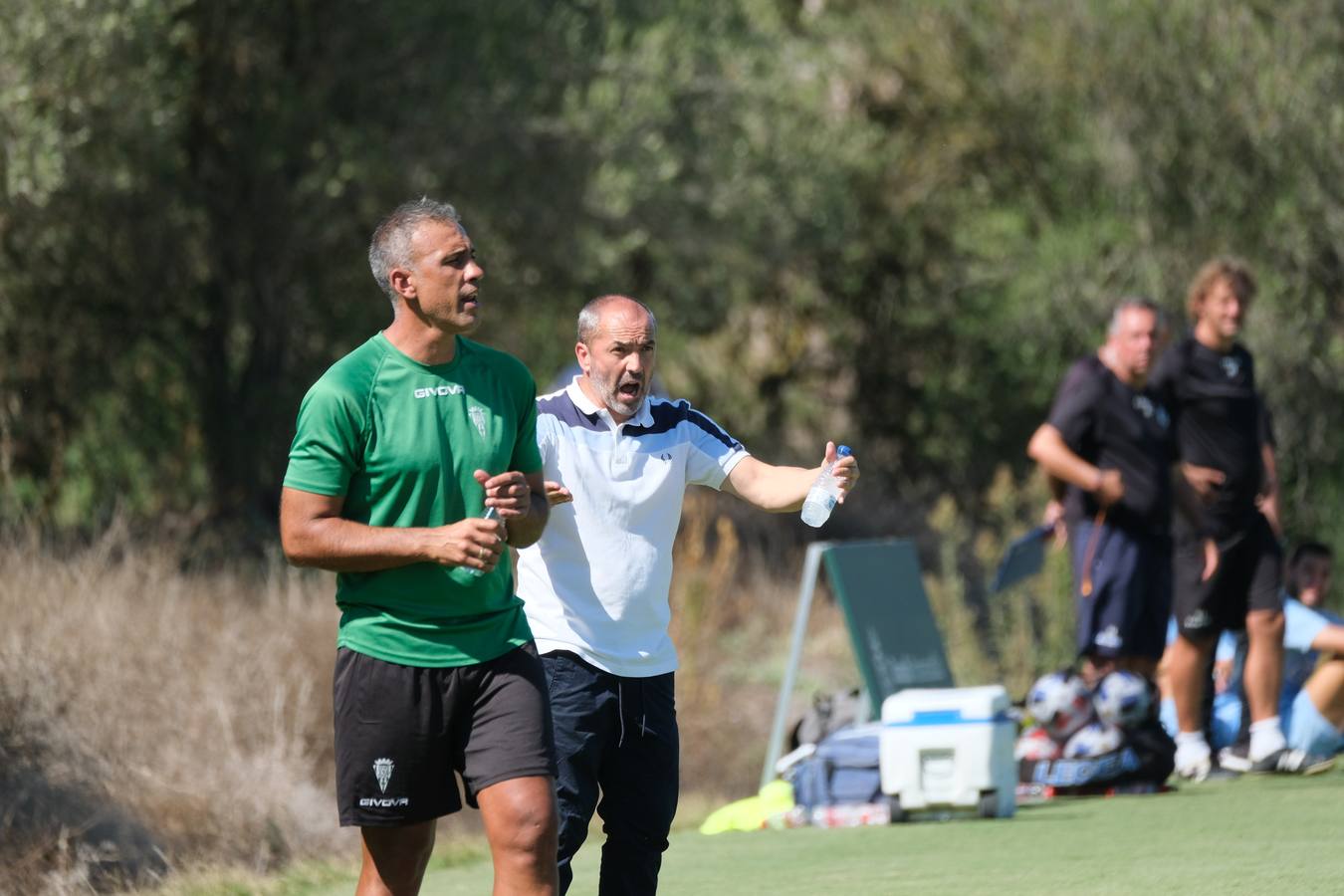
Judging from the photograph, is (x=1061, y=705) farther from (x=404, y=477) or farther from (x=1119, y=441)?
→ (x=404, y=477)

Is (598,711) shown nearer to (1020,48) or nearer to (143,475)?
(143,475)

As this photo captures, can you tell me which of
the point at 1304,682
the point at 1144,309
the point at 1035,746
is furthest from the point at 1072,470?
the point at 1304,682

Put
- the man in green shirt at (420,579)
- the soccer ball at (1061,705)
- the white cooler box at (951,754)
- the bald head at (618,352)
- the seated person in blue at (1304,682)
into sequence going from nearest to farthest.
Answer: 1. the man in green shirt at (420,579)
2. the bald head at (618,352)
3. the white cooler box at (951,754)
4. the soccer ball at (1061,705)
5. the seated person in blue at (1304,682)

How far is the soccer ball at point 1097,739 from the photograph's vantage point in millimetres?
9023

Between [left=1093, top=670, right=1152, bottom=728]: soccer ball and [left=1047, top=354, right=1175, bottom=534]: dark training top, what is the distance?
0.69 meters

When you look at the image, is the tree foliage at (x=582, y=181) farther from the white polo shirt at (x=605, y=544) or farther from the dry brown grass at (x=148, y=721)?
the white polo shirt at (x=605, y=544)

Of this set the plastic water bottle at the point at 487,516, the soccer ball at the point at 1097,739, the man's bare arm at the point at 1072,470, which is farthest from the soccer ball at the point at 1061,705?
the plastic water bottle at the point at 487,516

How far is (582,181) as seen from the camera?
1814 cm

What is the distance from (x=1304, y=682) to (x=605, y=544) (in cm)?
618

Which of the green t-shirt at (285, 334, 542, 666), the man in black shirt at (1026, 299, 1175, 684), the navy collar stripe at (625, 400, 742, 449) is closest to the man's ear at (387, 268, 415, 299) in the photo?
the green t-shirt at (285, 334, 542, 666)

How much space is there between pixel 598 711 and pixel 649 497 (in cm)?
58

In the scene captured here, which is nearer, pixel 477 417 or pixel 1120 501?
pixel 477 417

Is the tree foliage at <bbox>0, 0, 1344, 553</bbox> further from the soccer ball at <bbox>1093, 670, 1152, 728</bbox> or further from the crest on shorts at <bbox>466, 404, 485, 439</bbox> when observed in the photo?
the crest on shorts at <bbox>466, 404, 485, 439</bbox>

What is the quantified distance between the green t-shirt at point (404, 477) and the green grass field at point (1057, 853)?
276cm
